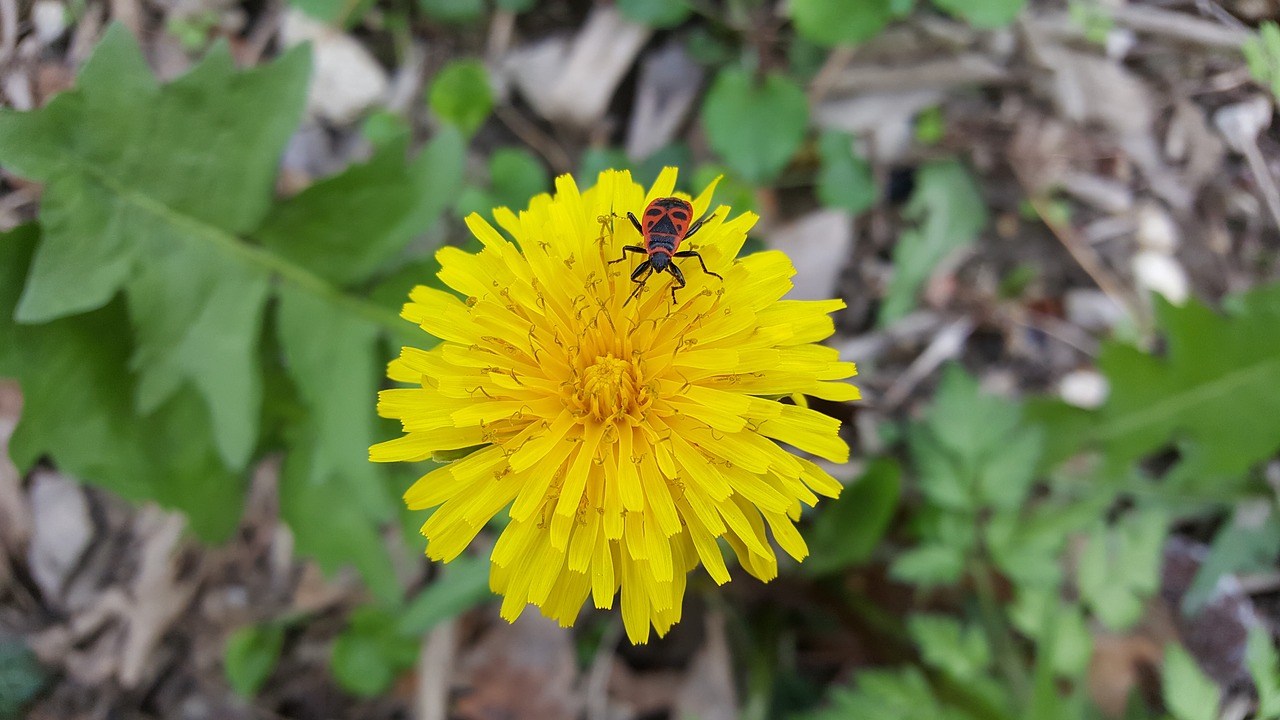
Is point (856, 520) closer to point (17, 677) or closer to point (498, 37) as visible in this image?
point (498, 37)

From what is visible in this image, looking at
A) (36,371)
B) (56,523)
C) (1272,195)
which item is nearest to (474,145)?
(36,371)

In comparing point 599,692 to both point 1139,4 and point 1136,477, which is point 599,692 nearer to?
point 1136,477

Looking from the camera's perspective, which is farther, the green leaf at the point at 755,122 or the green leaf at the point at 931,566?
the green leaf at the point at 755,122

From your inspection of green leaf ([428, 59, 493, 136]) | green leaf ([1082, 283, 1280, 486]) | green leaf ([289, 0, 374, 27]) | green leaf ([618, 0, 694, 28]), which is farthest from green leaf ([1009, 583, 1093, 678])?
green leaf ([289, 0, 374, 27])

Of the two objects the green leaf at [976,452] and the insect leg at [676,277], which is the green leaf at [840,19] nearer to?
the green leaf at [976,452]

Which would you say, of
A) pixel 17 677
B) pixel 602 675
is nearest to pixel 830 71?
pixel 602 675

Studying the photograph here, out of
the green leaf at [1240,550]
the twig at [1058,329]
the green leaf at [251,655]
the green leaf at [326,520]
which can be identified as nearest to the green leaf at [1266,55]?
the twig at [1058,329]

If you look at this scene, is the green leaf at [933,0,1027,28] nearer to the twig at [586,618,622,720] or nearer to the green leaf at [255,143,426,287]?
the green leaf at [255,143,426,287]
